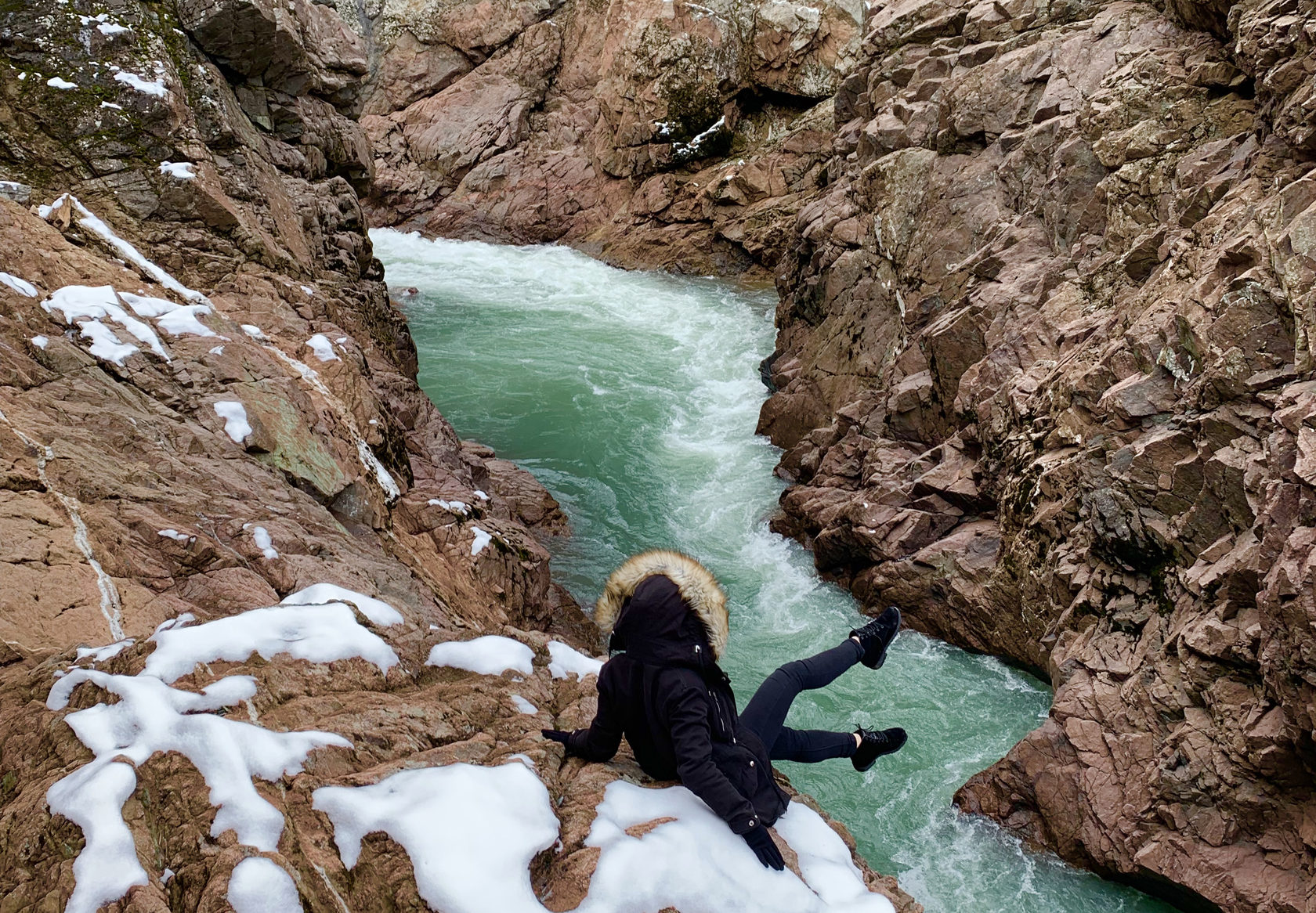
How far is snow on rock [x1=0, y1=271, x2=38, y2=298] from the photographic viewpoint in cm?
636

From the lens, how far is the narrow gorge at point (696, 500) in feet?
11.6

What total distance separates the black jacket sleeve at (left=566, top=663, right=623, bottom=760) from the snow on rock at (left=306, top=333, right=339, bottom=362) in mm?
5863

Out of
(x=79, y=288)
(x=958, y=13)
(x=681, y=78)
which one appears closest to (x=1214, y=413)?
(x=79, y=288)

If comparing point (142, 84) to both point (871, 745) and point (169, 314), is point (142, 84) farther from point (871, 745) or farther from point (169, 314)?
point (871, 745)

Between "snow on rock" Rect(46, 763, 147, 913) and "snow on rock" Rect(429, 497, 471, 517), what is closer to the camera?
"snow on rock" Rect(46, 763, 147, 913)

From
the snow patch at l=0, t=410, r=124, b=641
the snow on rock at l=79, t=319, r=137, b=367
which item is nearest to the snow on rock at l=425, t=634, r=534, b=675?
the snow patch at l=0, t=410, r=124, b=641

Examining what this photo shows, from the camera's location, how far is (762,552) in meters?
12.1

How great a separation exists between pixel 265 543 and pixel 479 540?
123 inches

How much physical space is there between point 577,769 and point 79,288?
540 cm

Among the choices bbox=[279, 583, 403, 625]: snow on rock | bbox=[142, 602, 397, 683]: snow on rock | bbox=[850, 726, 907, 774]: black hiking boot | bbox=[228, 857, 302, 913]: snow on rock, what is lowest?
bbox=[850, 726, 907, 774]: black hiking boot

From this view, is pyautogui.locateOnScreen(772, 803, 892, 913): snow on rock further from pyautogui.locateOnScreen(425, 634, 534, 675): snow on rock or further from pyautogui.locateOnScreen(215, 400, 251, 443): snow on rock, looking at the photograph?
pyautogui.locateOnScreen(215, 400, 251, 443): snow on rock

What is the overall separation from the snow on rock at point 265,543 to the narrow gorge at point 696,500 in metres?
0.05

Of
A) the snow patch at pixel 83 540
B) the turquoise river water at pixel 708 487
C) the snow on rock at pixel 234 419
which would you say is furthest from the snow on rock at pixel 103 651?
the turquoise river water at pixel 708 487

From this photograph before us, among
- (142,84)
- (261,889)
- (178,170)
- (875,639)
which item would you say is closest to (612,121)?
(142,84)
